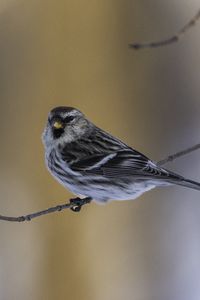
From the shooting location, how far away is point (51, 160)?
9.21ft

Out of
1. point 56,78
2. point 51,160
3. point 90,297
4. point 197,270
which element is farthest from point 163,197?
point 51,160

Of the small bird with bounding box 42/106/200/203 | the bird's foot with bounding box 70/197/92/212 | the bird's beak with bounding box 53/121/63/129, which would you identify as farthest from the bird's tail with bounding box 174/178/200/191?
the bird's beak with bounding box 53/121/63/129

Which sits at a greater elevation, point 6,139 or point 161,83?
point 161,83

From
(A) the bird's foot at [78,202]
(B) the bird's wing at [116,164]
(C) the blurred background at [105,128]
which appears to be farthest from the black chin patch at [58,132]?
(C) the blurred background at [105,128]

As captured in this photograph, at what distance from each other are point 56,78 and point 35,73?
0.47 feet

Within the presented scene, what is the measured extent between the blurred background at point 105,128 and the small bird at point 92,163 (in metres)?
1.29

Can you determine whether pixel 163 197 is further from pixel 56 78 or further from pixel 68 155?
pixel 68 155

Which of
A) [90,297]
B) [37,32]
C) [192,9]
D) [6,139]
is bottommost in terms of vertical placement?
[90,297]

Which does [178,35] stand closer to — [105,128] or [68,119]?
[68,119]

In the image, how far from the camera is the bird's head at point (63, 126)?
9.02ft

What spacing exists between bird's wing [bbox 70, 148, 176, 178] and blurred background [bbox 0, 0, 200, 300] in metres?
1.41

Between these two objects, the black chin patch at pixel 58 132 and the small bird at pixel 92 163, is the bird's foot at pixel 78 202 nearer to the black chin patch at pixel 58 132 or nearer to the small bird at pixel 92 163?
the small bird at pixel 92 163

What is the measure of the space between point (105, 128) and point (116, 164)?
1680mm

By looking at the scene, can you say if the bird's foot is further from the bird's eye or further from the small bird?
the bird's eye
